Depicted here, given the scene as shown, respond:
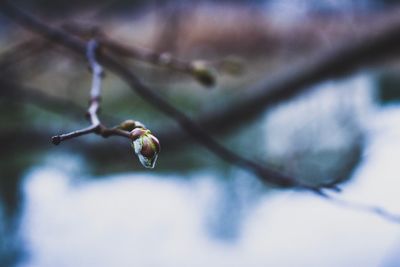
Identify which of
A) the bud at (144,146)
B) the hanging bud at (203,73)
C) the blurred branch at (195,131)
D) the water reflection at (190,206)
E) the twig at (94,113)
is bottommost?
the water reflection at (190,206)

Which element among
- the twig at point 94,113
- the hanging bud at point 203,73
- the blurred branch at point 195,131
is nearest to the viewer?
the twig at point 94,113

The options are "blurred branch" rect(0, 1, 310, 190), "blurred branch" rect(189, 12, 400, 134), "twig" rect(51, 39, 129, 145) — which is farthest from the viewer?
"blurred branch" rect(189, 12, 400, 134)

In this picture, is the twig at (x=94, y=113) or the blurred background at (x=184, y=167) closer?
the twig at (x=94, y=113)

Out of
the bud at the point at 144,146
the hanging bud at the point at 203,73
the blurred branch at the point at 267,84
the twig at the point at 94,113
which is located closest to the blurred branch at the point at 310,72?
the blurred branch at the point at 267,84

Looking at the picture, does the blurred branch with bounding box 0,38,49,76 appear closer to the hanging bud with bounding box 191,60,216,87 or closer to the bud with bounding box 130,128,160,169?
the hanging bud with bounding box 191,60,216,87

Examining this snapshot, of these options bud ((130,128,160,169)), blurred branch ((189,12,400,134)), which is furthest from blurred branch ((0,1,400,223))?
bud ((130,128,160,169))

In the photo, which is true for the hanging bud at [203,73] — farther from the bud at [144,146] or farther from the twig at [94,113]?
the bud at [144,146]

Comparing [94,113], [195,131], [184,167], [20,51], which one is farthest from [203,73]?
[184,167]

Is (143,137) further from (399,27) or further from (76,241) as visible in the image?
(76,241)

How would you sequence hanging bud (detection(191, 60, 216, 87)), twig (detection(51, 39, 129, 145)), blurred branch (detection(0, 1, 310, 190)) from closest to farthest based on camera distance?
twig (detection(51, 39, 129, 145)) < blurred branch (detection(0, 1, 310, 190)) < hanging bud (detection(191, 60, 216, 87))
